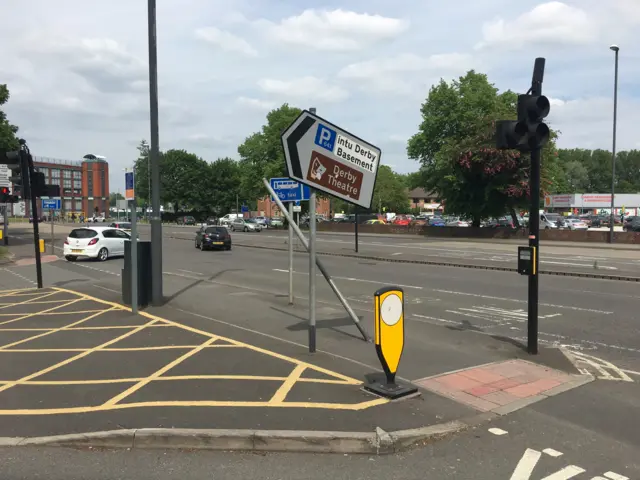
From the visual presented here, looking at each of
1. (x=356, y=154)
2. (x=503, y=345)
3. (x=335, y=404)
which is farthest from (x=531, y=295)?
(x=335, y=404)

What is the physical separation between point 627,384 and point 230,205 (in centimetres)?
9463

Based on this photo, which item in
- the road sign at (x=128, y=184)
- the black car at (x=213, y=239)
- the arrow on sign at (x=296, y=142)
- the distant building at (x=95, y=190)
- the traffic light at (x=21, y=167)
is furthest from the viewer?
the distant building at (x=95, y=190)

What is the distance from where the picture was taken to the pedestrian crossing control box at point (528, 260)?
23.3 feet

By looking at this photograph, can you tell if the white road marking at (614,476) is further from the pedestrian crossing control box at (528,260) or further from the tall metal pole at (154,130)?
the tall metal pole at (154,130)

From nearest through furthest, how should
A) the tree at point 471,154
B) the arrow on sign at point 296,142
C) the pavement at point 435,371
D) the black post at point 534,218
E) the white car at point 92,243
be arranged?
the pavement at point 435,371 < the arrow on sign at point 296,142 < the black post at point 534,218 < the white car at point 92,243 < the tree at point 471,154

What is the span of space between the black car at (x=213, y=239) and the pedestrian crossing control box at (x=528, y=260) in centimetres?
2361

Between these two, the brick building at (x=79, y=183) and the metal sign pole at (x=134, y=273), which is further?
the brick building at (x=79, y=183)

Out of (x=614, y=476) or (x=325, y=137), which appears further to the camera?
(x=325, y=137)

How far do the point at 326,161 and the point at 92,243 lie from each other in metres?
18.7

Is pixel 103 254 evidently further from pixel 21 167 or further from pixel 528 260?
pixel 528 260

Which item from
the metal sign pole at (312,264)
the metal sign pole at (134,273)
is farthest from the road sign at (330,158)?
the metal sign pole at (134,273)

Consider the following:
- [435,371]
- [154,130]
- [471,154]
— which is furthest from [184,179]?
[435,371]

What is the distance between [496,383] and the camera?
5.93 m

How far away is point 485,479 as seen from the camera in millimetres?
3775
